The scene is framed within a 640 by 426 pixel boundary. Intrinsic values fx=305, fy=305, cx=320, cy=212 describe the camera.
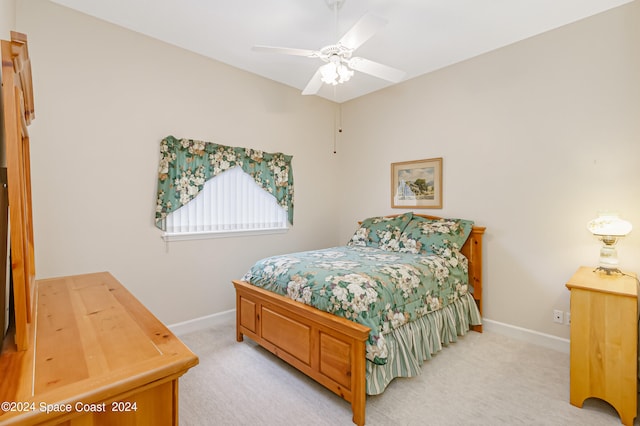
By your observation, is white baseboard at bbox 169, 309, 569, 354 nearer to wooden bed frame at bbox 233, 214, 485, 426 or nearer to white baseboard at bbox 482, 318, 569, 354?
white baseboard at bbox 482, 318, 569, 354

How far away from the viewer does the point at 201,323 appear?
3.17 metres

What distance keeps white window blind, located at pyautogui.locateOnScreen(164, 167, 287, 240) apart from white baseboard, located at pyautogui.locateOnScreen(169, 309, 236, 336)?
862mm

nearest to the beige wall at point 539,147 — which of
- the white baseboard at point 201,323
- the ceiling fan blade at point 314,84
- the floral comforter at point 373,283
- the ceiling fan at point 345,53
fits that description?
the floral comforter at point 373,283

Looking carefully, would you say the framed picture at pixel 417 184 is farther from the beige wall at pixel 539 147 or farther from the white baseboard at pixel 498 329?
the white baseboard at pixel 498 329

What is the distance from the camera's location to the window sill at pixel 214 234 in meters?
2.98

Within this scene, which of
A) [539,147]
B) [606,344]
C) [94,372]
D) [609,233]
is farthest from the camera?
[539,147]

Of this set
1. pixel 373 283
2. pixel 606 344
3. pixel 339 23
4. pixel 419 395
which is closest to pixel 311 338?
pixel 373 283

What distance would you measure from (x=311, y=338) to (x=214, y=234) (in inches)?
66.9

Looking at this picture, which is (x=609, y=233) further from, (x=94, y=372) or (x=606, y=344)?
(x=94, y=372)

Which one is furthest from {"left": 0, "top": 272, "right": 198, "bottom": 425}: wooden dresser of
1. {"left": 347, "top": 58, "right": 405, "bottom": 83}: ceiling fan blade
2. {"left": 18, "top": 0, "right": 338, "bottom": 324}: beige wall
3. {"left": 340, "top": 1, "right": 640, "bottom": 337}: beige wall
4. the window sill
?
{"left": 340, "top": 1, "right": 640, "bottom": 337}: beige wall

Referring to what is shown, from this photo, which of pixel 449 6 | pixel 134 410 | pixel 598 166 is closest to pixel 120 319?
pixel 134 410

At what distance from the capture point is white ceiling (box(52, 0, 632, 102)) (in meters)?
2.37

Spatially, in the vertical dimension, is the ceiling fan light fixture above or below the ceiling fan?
below

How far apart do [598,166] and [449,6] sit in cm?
179
